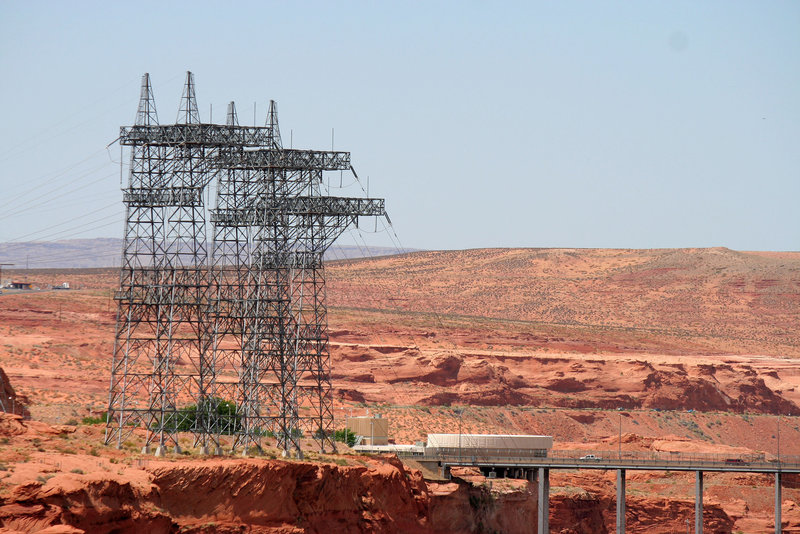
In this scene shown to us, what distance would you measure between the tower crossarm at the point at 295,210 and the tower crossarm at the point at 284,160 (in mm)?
1687

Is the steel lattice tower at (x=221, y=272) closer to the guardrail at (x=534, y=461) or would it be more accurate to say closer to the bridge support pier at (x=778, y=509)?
the guardrail at (x=534, y=461)

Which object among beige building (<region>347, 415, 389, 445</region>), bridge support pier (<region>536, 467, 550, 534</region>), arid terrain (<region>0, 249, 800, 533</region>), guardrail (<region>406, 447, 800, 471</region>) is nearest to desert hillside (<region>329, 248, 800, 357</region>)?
arid terrain (<region>0, 249, 800, 533</region>)

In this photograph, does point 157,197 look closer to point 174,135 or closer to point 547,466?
point 174,135

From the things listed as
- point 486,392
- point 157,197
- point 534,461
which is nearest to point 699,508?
point 534,461

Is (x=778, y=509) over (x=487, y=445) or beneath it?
beneath

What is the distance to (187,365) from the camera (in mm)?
100312

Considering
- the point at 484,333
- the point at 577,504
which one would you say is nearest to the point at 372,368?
the point at 484,333

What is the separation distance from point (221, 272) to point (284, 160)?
7.05m

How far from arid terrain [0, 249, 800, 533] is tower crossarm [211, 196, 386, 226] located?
1153 cm

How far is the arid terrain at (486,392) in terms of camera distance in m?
45.6

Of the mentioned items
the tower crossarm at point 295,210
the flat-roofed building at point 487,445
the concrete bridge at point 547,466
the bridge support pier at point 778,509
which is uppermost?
the tower crossarm at point 295,210

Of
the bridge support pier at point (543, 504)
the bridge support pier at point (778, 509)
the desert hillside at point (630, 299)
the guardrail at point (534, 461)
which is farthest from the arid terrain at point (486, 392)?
the bridge support pier at point (778, 509)

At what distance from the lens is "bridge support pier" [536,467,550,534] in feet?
214

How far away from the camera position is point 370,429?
73.6 m
